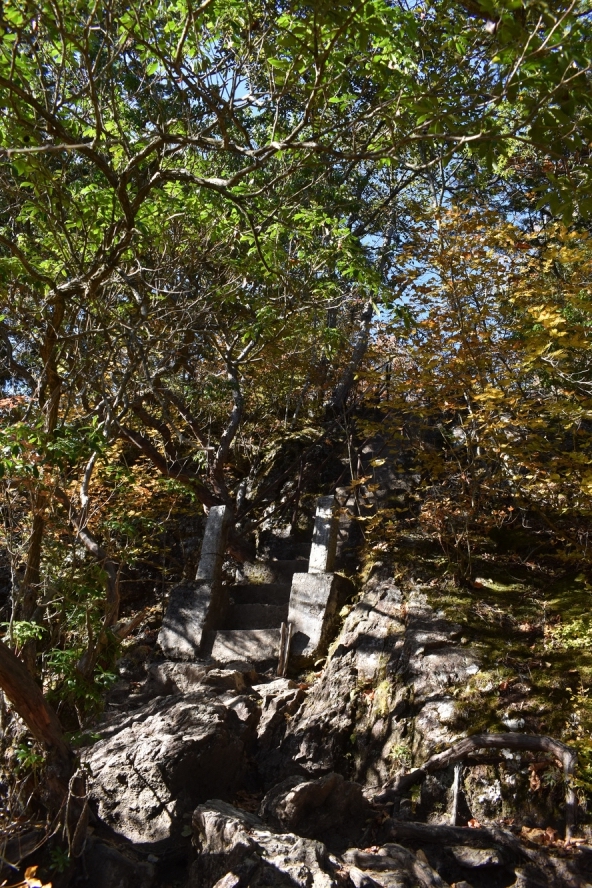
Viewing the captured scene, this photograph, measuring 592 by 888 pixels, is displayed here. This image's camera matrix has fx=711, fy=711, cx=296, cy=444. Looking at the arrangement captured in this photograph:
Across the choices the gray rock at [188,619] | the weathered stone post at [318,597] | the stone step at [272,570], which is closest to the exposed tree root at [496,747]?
the weathered stone post at [318,597]

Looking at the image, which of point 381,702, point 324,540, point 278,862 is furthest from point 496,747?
point 324,540

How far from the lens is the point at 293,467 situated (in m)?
12.0

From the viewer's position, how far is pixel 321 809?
5.69 m

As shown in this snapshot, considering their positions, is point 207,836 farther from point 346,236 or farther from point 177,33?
point 177,33

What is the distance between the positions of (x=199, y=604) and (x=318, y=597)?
1.59 meters

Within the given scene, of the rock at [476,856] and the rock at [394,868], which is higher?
the rock at [476,856]

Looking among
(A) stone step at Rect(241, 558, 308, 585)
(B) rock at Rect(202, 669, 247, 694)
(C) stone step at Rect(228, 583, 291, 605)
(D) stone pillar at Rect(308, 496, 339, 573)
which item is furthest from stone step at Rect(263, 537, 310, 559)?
(B) rock at Rect(202, 669, 247, 694)

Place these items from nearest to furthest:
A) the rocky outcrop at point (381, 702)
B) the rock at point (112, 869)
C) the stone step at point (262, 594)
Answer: the rock at point (112, 869)
the rocky outcrop at point (381, 702)
the stone step at point (262, 594)

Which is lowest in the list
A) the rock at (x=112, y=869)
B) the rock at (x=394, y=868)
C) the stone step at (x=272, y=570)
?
the rock at (x=112, y=869)

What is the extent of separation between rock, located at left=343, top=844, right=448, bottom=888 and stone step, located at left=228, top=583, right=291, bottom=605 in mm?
4790

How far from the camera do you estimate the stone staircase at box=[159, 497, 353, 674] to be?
852 centimetres

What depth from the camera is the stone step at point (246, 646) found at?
8.55m

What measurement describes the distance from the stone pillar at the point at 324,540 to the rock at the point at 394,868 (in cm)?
421

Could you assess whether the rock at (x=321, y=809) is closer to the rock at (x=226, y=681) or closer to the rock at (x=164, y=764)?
the rock at (x=164, y=764)
